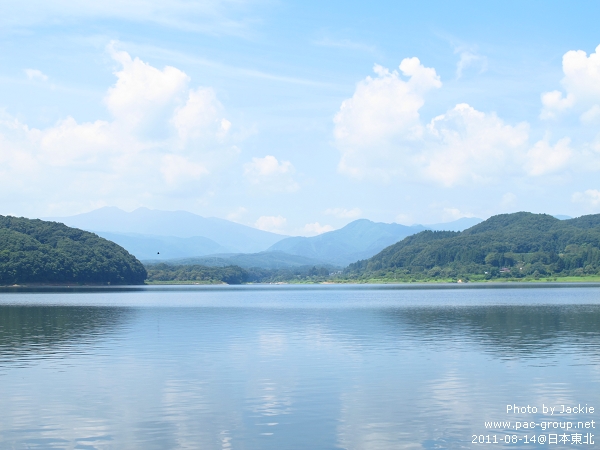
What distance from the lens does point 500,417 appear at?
2633 centimetres

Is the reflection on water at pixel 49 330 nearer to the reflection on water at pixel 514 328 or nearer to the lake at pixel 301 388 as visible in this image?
the lake at pixel 301 388

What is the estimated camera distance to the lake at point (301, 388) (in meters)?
23.8

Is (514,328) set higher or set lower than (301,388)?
higher

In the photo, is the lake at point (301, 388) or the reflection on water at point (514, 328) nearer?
the lake at point (301, 388)

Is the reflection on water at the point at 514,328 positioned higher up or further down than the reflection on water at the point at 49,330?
further down

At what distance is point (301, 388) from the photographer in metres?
32.7

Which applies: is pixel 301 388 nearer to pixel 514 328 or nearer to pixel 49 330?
pixel 514 328

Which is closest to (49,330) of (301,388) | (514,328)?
(301,388)

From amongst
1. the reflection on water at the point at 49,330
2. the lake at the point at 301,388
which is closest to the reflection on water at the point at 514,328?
the lake at the point at 301,388

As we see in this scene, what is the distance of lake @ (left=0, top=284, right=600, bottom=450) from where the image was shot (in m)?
23.8

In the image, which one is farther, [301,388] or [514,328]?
[514,328]

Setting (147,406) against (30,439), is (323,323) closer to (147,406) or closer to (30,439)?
(147,406)

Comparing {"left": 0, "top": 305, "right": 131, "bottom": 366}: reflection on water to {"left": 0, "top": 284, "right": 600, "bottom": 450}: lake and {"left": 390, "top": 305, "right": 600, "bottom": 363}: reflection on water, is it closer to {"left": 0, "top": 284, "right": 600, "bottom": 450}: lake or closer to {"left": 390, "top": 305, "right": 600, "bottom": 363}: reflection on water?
{"left": 0, "top": 284, "right": 600, "bottom": 450}: lake

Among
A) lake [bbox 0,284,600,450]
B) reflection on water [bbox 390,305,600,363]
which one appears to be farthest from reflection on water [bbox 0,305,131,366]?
reflection on water [bbox 390,305,600,363]
